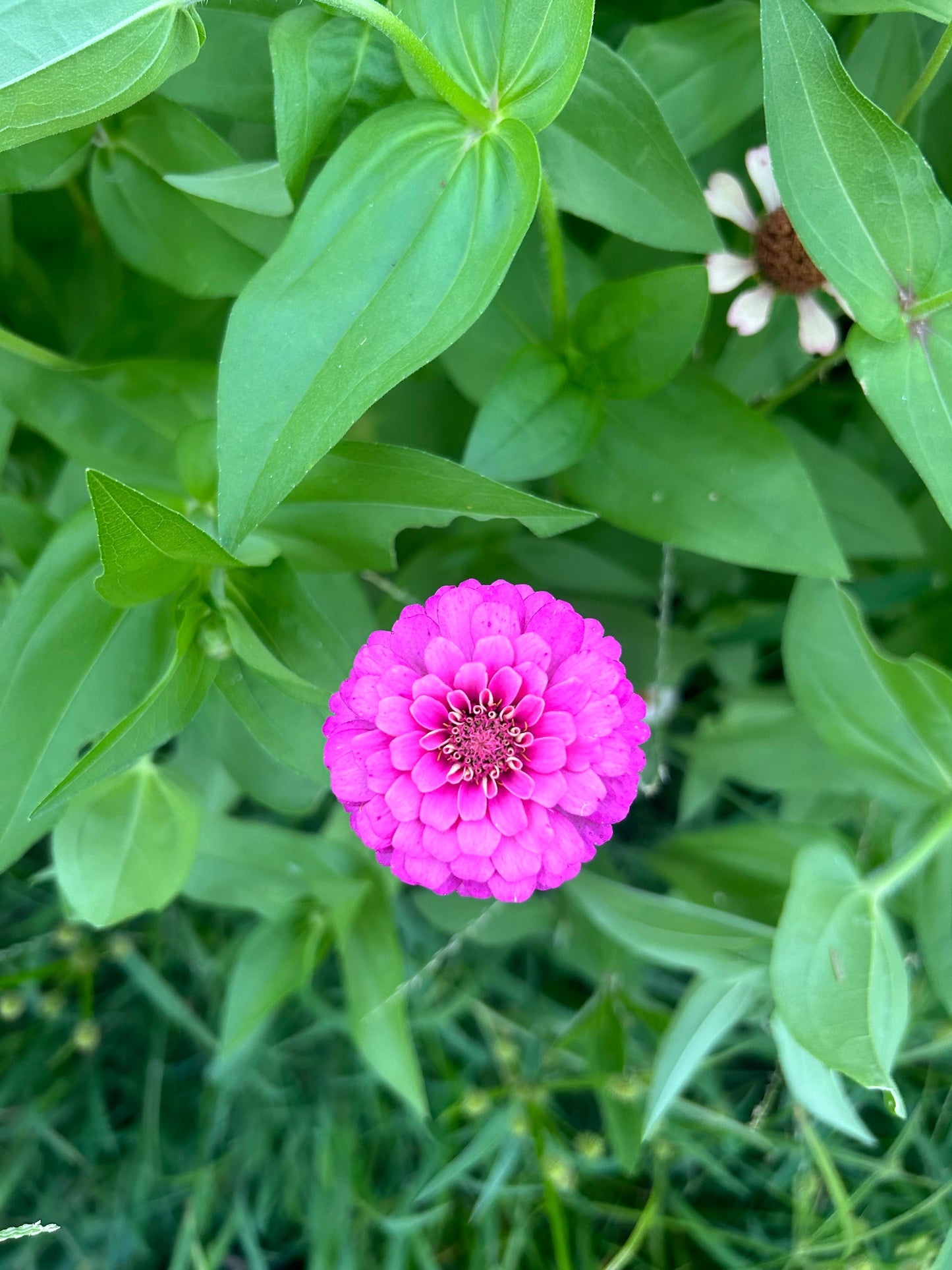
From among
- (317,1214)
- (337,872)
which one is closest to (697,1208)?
(317,1214)

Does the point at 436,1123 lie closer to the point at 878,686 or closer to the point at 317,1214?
the point at 317,1214

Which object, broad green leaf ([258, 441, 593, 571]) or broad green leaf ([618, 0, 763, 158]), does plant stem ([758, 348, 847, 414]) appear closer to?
broad green leaf ([618, 0, 763, 158])

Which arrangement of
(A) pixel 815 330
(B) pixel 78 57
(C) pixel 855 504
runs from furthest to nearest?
(C) pixel 855 504
(A) pixel 815 330
(B) pixel 78 57

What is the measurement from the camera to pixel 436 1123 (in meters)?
1.22

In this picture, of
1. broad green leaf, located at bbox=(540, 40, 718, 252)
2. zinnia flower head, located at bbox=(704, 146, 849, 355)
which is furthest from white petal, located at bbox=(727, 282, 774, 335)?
broad green leaf, located at bbox=(540, 40, 718, 252)

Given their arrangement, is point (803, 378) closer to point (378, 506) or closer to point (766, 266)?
point (766, 266)

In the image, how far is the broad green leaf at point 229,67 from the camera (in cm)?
75

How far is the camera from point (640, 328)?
76 centimetres

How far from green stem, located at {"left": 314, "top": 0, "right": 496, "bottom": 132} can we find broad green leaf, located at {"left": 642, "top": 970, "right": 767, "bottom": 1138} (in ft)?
2.30

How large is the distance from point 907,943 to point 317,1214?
76 cm

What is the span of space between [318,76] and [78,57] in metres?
0.16

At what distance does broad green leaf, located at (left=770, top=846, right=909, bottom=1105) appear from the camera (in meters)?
0.72

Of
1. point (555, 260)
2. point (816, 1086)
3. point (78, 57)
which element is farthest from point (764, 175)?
point (816, 1086)

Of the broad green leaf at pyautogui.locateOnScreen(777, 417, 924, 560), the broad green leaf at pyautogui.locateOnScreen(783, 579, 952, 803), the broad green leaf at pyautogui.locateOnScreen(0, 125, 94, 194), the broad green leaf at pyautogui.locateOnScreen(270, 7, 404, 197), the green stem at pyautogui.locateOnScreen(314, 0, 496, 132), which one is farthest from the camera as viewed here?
the broad green leaf at pyautogui.locateOnScreen(777, 417, 924, 560)
